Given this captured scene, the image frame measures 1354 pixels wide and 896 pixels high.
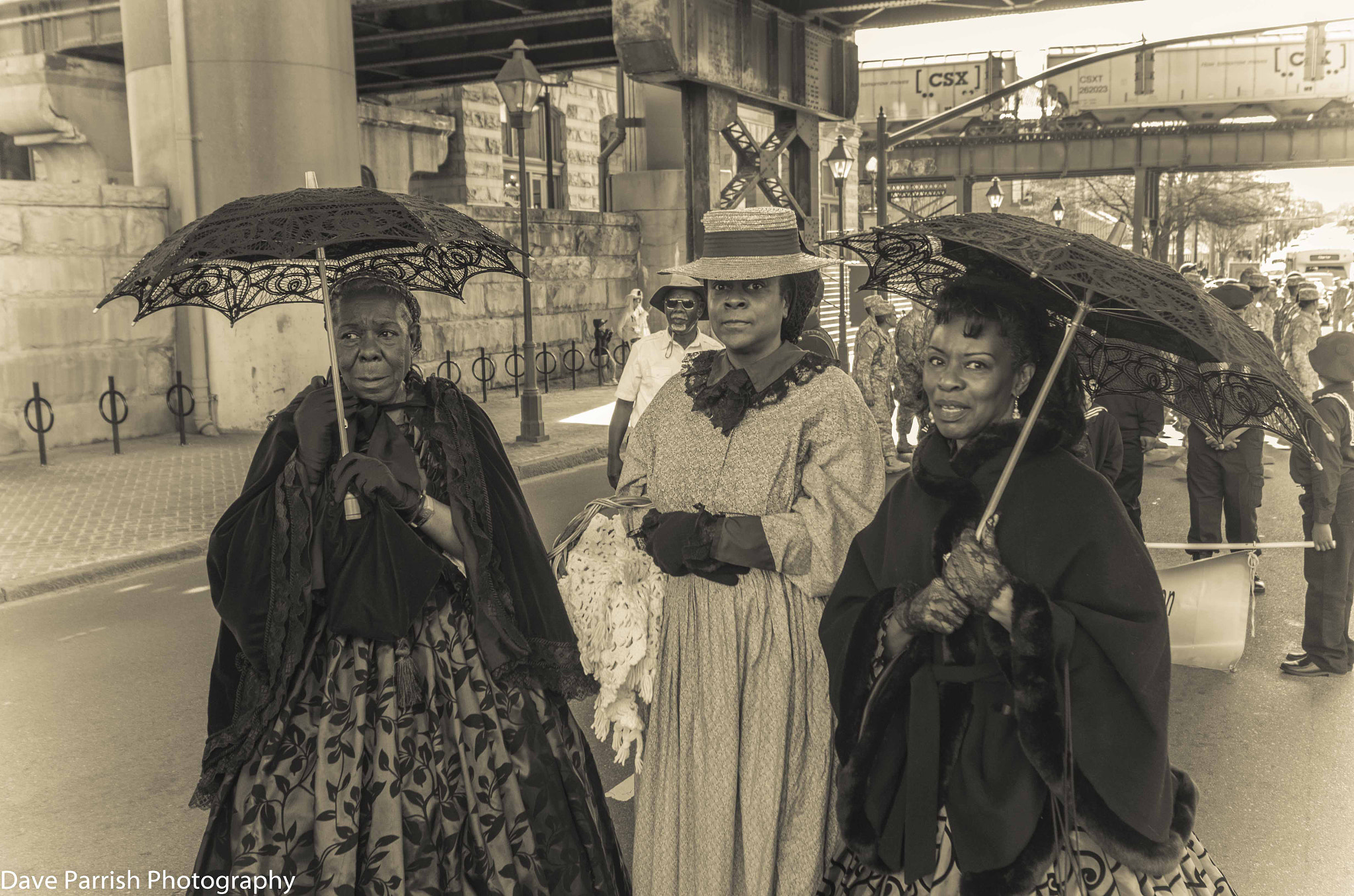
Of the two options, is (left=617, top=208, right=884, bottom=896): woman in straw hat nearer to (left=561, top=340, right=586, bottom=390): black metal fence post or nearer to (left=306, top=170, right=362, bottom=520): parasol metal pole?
(left=306, top=170, right=362, bottom=520): parasol metal pole

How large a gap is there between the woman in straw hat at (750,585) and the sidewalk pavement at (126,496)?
7.02 m

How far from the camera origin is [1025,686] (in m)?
2.44

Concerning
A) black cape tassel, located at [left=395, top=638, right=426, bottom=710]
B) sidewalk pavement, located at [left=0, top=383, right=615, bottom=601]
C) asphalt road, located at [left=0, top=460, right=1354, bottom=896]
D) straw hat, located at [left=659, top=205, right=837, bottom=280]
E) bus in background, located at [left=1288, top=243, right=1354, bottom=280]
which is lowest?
asphalt road, located at [left=0, top=460, right=1354, bottom=896]

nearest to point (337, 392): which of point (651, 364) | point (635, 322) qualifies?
point (651, 364)

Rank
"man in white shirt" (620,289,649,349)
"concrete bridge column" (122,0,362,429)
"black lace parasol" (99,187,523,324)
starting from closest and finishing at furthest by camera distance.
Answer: "black lace parasol" (99,187,523,324), "concrete bridge column" (122,0,362,429), "man in white shirt" (620,289,649,349)

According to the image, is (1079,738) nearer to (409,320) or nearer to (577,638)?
(577,638)

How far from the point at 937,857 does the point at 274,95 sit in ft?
49.9

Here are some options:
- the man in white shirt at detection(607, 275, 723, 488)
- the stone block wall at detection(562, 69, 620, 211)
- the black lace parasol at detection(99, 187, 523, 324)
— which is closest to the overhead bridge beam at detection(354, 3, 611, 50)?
the man in white shirt at detection(607, 275, 723, 488)

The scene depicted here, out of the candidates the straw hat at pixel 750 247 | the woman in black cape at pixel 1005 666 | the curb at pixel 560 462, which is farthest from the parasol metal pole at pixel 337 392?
the curb at pixel 560 462

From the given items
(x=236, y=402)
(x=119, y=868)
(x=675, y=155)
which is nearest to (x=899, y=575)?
(x=119, y=868)

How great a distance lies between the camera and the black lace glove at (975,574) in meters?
2.43

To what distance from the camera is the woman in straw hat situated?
3.24 meters

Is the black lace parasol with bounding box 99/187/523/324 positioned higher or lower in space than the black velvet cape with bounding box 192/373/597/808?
higher

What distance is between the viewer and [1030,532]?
8.21 ft
